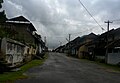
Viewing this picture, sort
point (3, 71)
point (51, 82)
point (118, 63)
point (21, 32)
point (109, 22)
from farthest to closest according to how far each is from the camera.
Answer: point (21, 32)
point (109, 22)
point (118, 63)
point (3, 71)
point (51, 82)

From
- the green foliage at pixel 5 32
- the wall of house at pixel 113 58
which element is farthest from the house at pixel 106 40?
the green foliage at pixel 5 32

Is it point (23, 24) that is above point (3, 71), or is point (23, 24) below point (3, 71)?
above

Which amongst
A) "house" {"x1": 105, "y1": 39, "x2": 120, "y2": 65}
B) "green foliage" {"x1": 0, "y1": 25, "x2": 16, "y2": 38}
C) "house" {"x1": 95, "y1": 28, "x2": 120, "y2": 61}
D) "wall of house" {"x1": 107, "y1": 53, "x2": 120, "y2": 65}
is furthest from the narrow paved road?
"house" {"x1": 95, "y1": 28, "x2": 120, "y2": 61}

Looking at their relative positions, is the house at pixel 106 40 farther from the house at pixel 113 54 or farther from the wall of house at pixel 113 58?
the wall of house at pixel 113 58

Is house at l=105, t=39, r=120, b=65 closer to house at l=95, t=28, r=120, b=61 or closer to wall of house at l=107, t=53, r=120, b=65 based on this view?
wall of house at l=107, t=53, r=120, b=65

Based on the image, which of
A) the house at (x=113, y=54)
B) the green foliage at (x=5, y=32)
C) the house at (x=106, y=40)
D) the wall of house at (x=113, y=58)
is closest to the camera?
the green foliage at (x=5, y=32)

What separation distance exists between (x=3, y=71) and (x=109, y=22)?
31438 millimetres

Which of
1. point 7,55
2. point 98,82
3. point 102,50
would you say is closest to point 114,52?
point 102,50

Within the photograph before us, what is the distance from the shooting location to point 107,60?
1746 inches

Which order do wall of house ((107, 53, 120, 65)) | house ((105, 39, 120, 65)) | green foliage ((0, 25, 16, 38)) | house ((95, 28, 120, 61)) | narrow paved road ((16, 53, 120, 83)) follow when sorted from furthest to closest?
house ((95, 28, 120, 61))
house ((105, 39, 120, 65))
wall of house ((107, 53, 120, 65))
green foliage ((0, 25, 16, 38))
narrow paved road ((16, 53, 120, 83))

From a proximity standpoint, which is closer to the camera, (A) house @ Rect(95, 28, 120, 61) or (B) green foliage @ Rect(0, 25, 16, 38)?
(B) green foliage @ Rect(0, 25, 16, 38)

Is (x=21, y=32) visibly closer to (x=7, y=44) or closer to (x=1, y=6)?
(x=1, y=6)

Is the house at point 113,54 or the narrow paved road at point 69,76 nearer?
the narrow paved road at point 69,76

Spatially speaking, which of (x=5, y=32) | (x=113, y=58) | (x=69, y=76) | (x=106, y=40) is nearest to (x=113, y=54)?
(x=113, y=58)
